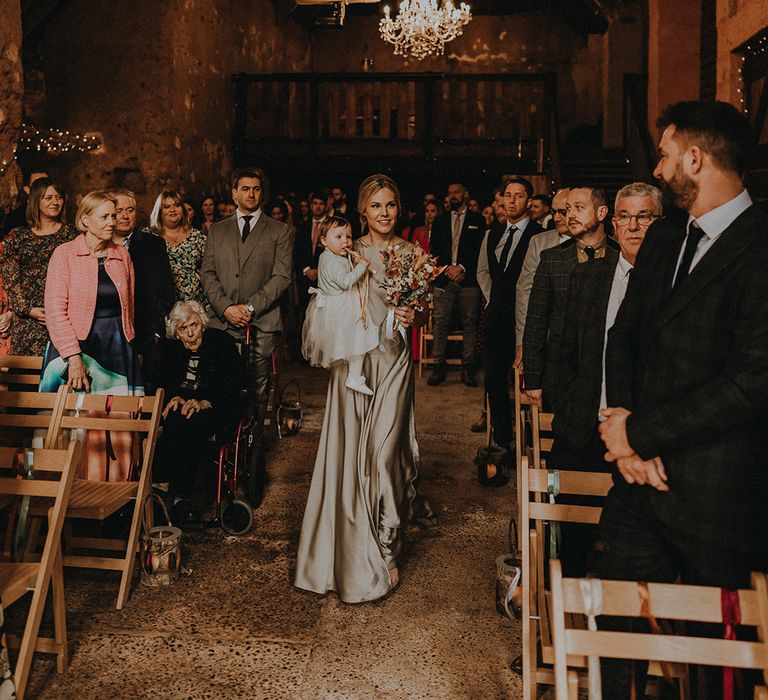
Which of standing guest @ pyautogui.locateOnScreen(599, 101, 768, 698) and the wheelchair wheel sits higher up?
standing guest @ pyautogui.locateOnScreen(599, 101, 768, 698)

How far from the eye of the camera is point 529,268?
4875 millimetres

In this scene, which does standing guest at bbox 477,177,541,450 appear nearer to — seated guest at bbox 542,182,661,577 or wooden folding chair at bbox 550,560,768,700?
seated guest at bbox 542,182,661,577

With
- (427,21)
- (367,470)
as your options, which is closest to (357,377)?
(367,470)

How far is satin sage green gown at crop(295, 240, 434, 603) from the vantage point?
340cm

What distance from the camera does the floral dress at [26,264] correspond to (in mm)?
4578

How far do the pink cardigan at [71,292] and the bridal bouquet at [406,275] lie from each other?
5.01 feet

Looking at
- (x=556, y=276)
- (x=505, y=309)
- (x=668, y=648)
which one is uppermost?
(x=556, y=276)

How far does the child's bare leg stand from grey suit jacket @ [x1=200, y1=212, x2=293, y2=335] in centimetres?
153

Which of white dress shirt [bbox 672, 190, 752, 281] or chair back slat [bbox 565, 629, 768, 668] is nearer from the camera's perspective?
chair back slat [bbox 565, 629, 768, 668]

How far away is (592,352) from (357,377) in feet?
3.47

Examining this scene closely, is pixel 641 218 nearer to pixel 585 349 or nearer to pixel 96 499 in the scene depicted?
pixel 585 349

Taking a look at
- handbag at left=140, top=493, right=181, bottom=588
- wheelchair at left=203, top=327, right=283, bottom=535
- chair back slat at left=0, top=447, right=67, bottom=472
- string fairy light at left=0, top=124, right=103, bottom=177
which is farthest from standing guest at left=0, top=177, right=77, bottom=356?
string fairy light at left=0, top=124, right=103, bottom=177

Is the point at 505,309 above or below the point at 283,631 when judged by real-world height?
above

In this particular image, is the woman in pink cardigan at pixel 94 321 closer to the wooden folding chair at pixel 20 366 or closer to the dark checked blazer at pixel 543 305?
the wooden folding chair at pixel 20 366
